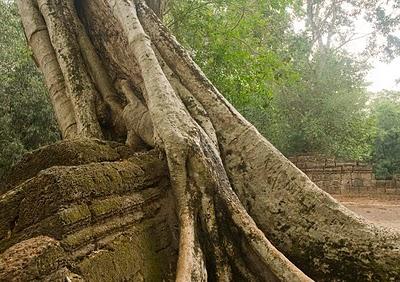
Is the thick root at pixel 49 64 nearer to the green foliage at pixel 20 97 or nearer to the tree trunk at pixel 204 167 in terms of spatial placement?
the tree trunk at pixel 204 167

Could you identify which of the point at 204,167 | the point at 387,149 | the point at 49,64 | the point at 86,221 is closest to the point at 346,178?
A: the point at 387,149

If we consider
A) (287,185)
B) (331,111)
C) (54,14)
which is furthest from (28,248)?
(331,111)

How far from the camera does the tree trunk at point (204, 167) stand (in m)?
2.63

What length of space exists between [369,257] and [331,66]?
12.7 m

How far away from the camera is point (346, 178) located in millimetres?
10992

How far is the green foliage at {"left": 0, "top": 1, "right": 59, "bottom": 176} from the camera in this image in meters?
11.2

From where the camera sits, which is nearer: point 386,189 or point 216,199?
point 216,199

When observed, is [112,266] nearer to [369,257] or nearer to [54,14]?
[369,257]

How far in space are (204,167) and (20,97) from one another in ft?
31.1

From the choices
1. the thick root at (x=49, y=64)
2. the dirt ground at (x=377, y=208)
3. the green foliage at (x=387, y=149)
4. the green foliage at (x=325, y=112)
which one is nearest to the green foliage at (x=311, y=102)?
the green foliage at (x=325, y=112)

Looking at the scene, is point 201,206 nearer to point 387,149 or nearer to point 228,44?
point 228,44

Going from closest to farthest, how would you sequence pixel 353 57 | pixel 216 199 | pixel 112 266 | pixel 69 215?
pixel 69 215 → pixel 112 266 → pixel 216 199 → pixel 353 57

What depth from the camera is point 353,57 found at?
16.2 m

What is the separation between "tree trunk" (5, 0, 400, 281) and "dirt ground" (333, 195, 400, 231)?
449 centimetres
